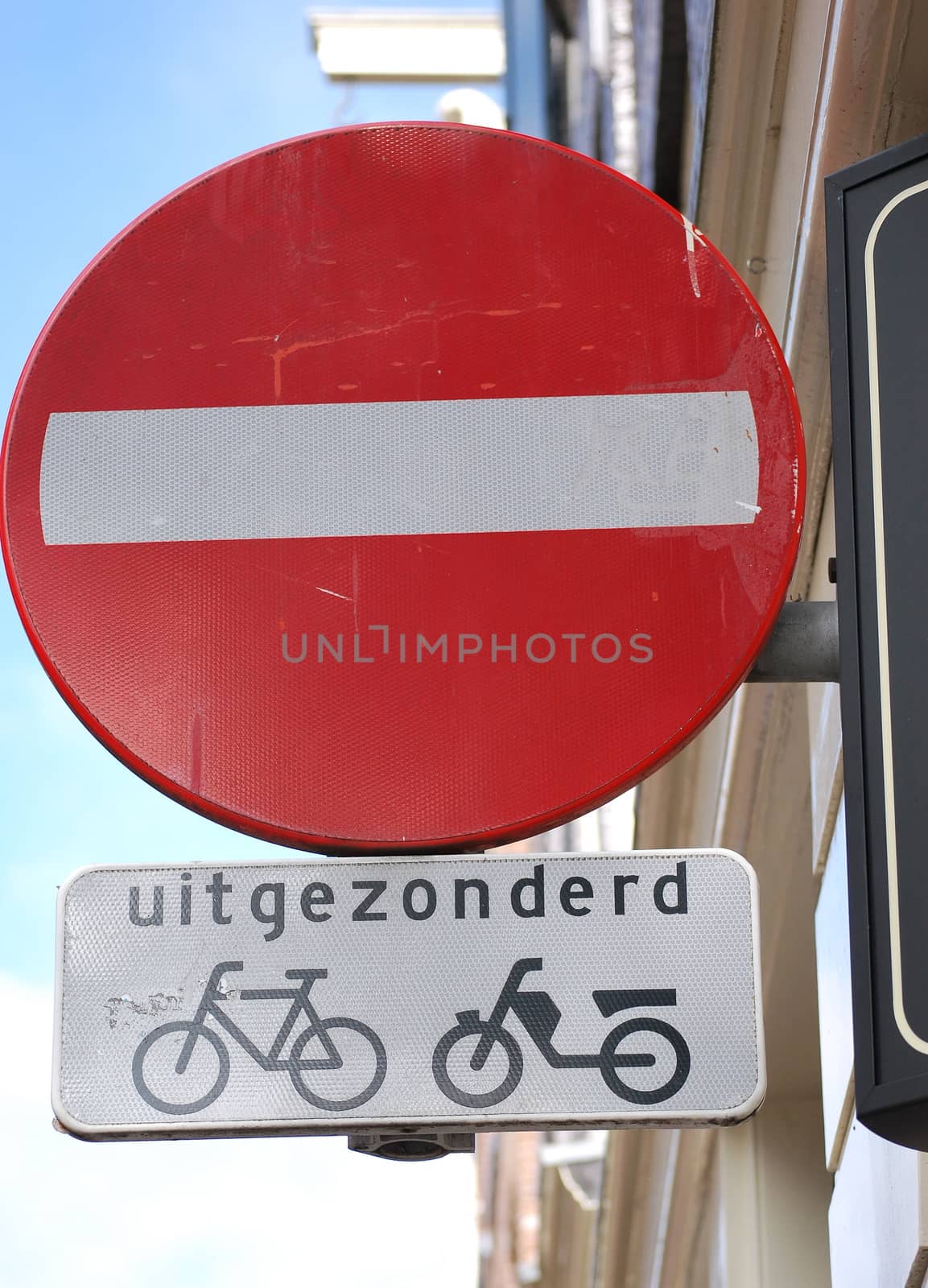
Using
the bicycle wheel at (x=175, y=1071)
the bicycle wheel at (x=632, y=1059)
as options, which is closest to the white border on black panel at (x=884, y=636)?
the bicycle wheel at (x=632, y=1059)

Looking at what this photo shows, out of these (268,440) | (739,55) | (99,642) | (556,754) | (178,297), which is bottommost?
(556,754)

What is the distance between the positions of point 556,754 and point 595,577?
21 cm

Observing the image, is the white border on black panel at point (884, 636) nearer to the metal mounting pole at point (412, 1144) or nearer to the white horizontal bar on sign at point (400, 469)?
the white horizontal bar on sign at point (400, 469)

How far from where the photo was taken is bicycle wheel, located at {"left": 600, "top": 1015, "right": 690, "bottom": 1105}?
1.86 m

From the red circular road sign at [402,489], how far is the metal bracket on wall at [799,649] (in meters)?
0.07

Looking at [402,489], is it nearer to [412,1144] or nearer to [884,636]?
[884,636]

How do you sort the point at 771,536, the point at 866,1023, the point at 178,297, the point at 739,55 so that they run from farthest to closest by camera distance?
the point at 739,55 < the point at 178,297 < the point at 771,536 < the point at 866,1023

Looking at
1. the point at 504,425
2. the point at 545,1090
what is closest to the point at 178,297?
the point at 504,425

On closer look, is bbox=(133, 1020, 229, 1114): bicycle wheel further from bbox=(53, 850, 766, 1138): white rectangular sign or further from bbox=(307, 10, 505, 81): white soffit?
bbox=(307, 10, 505, 81): white soffit

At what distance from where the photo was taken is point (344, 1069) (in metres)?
1.89

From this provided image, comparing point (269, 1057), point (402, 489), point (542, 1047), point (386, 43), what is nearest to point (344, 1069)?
point (269, 1057)

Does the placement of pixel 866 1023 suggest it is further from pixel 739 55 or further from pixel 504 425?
pixel 739 55

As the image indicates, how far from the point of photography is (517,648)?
6.68ft

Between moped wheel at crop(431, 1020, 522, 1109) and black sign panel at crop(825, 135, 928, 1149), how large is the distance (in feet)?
1.15
